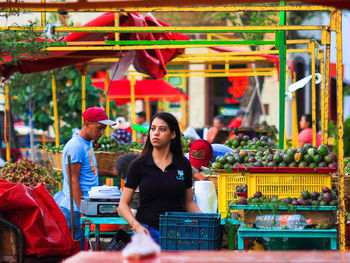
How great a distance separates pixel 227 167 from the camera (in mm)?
6230

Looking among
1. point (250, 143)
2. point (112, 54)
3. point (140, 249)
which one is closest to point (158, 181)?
point (140, 249)

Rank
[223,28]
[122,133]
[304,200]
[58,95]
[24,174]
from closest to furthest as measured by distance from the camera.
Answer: [304,200], [223,28], [24,174], [122,133], [58,95]

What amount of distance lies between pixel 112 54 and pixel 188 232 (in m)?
5.87

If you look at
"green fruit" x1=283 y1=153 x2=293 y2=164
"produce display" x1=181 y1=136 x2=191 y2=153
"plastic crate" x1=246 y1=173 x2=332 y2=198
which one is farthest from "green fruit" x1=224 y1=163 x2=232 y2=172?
"produce display" x1=181 y1=136 x2=191 y2=153

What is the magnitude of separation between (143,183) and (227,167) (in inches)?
58.6

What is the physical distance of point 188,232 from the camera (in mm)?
4707

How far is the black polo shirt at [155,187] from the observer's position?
16.2ft

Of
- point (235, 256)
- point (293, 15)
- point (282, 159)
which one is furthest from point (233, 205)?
point (293, 15)

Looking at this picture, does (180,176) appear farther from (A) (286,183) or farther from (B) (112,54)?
(B) (112,54)

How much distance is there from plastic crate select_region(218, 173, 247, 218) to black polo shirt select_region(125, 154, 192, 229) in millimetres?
1292

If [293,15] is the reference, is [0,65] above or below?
below

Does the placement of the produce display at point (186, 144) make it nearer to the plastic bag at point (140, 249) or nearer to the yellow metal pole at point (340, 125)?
the yellow metal pole at point (340, 125)

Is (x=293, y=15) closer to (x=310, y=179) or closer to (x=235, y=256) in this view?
(x=310, y=179)

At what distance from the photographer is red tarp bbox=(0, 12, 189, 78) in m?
9.13
